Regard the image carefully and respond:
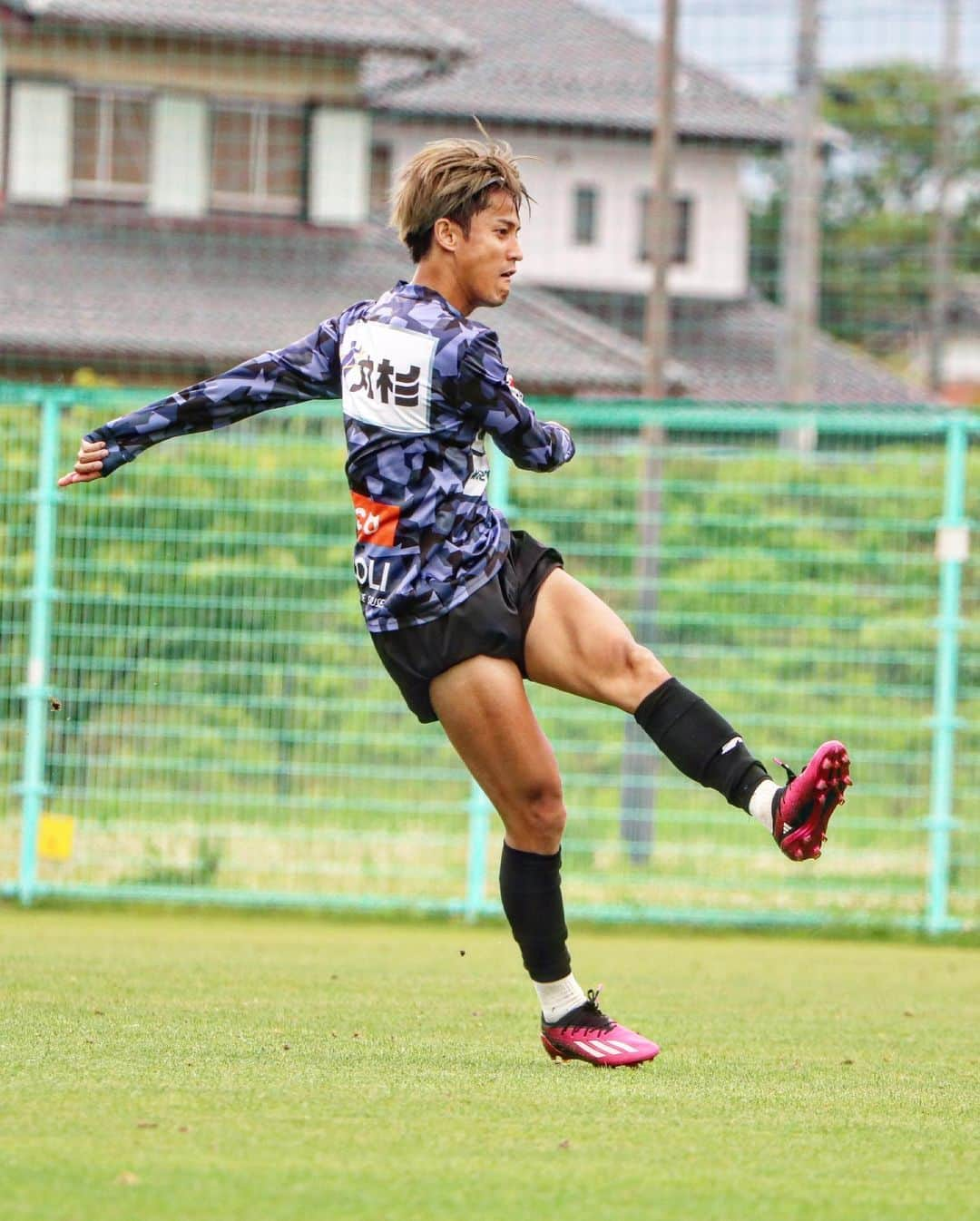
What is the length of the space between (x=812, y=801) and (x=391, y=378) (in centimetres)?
123

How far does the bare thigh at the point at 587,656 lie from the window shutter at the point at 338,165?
18.4m

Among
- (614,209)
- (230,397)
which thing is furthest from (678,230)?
(230,397)

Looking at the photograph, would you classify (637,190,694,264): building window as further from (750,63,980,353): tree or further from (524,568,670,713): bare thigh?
(524,568,670,713): bare thigh

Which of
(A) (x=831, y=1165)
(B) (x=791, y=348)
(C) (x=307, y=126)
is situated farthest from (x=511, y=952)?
(C) (x=307, y=126)

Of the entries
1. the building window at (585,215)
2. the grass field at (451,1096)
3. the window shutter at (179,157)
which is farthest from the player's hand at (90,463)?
the building window at (585,215)

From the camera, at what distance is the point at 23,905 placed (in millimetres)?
9758

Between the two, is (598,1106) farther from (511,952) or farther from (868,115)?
(868,115)

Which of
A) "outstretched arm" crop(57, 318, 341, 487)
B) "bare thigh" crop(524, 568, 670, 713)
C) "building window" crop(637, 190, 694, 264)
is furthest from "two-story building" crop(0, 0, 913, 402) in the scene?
"bare thigh" crop(524, 568, 670, 713)

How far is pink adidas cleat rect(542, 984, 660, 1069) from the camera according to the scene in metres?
4.68

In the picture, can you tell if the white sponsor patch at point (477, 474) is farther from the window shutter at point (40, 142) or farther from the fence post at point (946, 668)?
the window shutter at point (40, 142)

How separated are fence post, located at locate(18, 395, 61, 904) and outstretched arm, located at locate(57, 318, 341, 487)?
16.2ft

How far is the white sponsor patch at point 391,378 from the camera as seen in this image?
178 inches

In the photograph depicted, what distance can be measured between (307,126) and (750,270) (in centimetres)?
1098

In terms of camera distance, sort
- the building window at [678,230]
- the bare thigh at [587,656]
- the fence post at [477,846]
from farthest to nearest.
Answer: the building window at [678,230]
the fence post at [477,846]
the bare thigh at [587,656]
